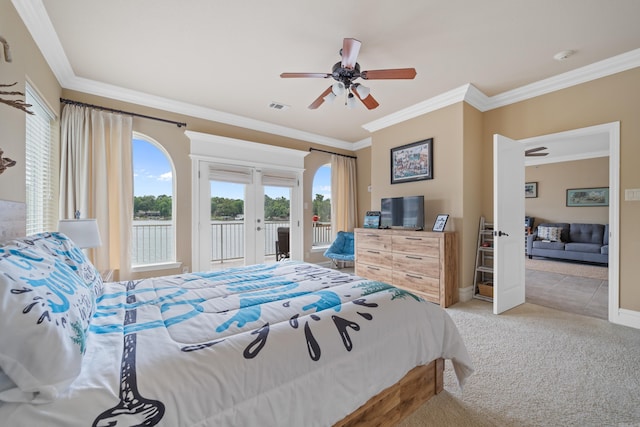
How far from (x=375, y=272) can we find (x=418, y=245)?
2.84 feet

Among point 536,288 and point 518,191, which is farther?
point 536,288

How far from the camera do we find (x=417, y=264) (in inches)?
139

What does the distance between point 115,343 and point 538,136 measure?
445 centimetres

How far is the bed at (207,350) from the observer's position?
2.45 feet

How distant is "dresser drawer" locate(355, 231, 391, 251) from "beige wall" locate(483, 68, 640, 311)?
90.1 inches

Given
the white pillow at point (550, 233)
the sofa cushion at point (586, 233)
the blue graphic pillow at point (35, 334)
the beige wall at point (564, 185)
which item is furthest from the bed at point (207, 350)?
the beige wall at point (564, 185)

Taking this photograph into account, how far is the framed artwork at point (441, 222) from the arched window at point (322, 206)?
254 centimetres

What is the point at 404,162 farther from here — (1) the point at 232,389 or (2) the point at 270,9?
(1) the point at 232,389

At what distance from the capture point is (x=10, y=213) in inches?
66.9

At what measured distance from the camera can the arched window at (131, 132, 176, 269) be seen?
3781 mm

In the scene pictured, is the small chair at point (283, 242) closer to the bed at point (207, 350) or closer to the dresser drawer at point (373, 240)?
the dresser drawer at point (373, 240)

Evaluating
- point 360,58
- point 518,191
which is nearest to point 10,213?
point 360,58

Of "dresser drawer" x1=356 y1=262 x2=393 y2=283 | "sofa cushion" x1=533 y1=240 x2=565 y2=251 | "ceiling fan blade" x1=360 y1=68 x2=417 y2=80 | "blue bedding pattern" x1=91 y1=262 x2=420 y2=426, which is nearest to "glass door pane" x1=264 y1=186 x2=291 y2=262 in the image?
"dresser drawer" x1=356 y1=262 x2=393 y2=283

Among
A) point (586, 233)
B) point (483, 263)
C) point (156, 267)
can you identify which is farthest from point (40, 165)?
point (586, 233)
